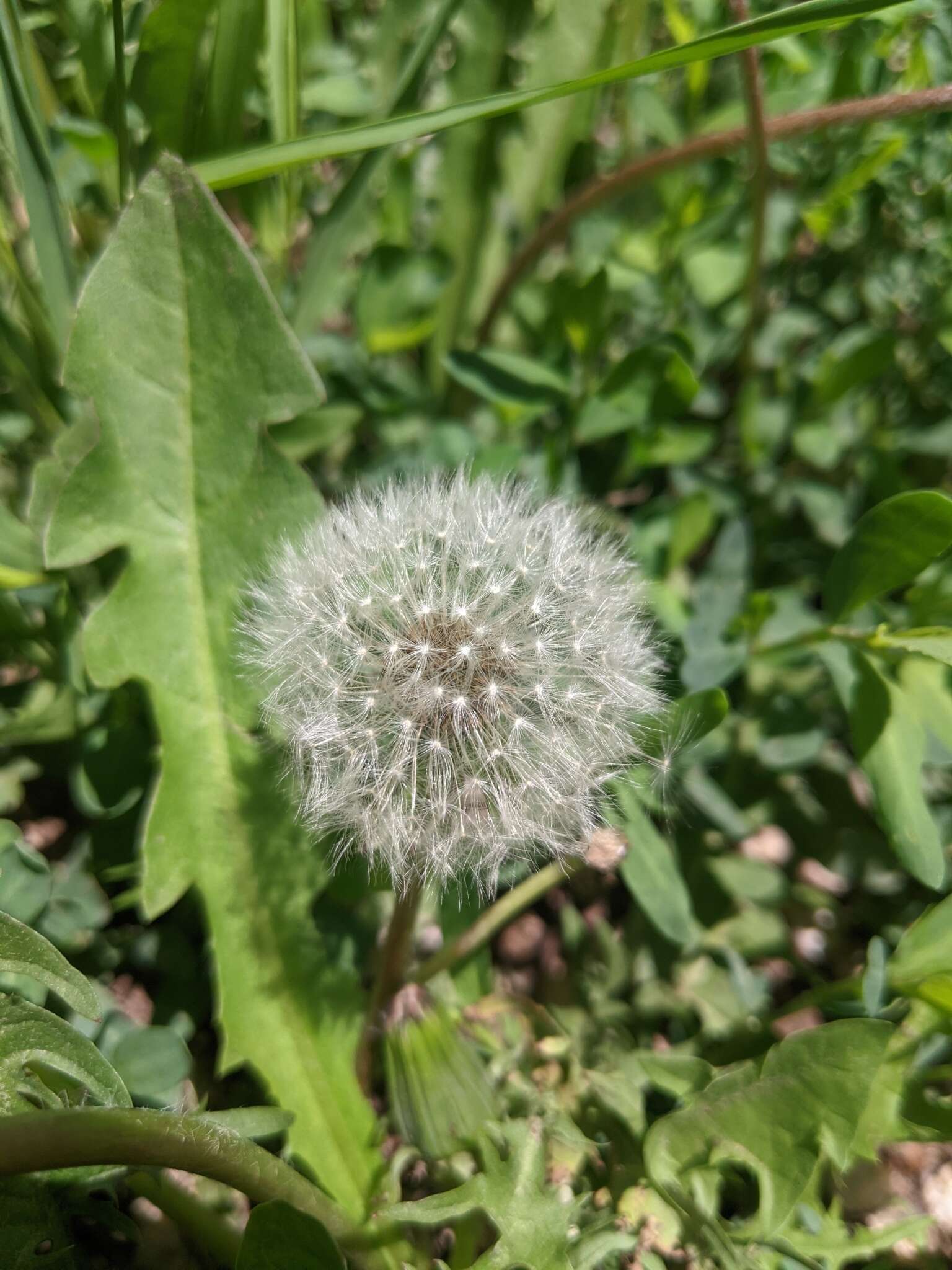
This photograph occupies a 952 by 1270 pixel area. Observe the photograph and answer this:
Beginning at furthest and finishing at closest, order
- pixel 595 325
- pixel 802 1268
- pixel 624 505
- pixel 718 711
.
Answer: pixel 624 505
pixel 595 325
pixel 802 1268
pixel 718 711

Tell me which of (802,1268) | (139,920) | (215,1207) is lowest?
(802,1268)

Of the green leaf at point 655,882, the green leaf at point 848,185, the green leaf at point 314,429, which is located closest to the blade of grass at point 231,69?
the green leaf at point 314,429

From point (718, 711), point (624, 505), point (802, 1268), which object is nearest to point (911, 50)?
point (624, 505)

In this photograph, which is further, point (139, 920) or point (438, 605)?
point (139, 920)

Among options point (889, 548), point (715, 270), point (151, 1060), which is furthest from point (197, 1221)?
point (715, 270)

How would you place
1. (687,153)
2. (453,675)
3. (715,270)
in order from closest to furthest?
1. (453,675)
2. (687,153)
3. (715,270)

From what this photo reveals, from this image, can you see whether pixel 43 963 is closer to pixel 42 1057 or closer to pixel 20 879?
pixel 42 1057

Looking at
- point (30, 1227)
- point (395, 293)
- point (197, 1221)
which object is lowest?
point (197, 1221)

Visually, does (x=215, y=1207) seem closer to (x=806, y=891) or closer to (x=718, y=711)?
(x=718, y=711)

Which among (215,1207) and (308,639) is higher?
(308,639)
